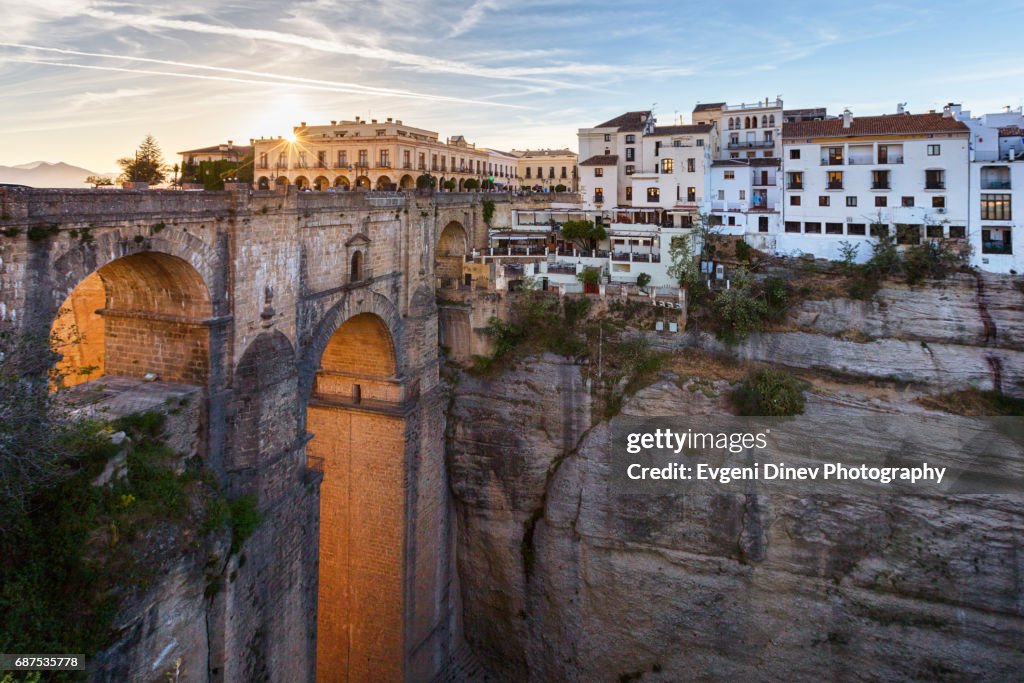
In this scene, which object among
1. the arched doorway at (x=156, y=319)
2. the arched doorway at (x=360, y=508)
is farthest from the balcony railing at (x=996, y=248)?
the arched doorway at (x=156, y=319)

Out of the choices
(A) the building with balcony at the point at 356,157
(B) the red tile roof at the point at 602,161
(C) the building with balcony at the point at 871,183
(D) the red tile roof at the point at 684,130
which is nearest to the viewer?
(C) the building with balcony at the point at 871,183

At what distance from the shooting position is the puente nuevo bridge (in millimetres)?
11250

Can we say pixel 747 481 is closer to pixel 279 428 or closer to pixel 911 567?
pixel 911 567

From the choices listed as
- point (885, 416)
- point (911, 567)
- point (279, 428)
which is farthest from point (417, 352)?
point (911, 567)

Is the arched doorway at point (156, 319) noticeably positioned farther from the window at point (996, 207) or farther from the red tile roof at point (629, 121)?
the red tile roof at point (629, 121)

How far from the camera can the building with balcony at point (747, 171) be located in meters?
27.3

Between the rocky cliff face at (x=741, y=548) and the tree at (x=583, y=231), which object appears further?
the tree at (x=583, y=231)

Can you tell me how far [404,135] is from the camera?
1743 inches

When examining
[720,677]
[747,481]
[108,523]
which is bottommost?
[720,677]

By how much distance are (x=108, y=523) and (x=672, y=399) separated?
14734 millimetres

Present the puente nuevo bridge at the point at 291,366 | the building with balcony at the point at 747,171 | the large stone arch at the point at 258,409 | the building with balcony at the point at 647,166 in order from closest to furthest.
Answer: the puente nuevo bridge at the point at 291,366 < the large stone arch at the point at 258,409 < the building with balcony at the point at 747,171 < the building with balcony at the point at 647,166

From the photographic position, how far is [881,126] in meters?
26.2

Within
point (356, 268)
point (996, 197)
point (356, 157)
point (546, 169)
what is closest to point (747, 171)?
point (996, 197)

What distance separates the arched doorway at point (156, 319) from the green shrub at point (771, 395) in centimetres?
1393
